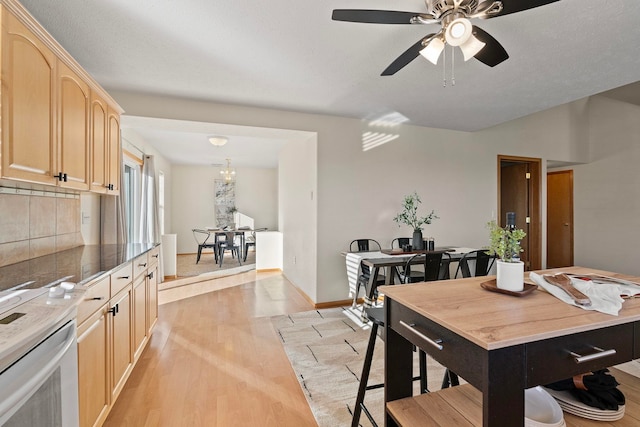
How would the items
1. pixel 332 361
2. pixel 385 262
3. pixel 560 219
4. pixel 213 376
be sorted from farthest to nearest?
pixel 560 219, pixel 385 262, pixel 332 361, pixel 213 376

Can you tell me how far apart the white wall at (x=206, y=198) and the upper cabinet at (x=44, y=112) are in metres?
6.13

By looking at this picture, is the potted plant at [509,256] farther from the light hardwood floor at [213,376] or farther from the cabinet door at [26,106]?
the cabinet door at [26,106]

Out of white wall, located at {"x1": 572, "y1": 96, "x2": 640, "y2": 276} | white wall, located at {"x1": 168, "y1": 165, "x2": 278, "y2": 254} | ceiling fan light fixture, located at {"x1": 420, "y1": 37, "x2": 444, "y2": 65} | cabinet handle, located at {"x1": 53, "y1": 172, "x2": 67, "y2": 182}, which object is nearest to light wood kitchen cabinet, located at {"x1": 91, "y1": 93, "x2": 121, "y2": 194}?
cabinet handle, located at {"x1": 53, "y1": 172, "x2": 67, "y2": 182}

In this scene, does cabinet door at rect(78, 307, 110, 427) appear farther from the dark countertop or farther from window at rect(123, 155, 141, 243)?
window at rect(123, 155, 141, 243)

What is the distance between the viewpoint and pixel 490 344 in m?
0.81

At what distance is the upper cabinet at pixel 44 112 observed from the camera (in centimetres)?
136

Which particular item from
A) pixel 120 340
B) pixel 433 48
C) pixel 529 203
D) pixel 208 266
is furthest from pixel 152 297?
pixel 529 203

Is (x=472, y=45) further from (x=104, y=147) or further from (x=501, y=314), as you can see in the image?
(x=104, y=147)

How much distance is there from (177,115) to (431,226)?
3.60 m

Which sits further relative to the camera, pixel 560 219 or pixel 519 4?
pixel 560 219

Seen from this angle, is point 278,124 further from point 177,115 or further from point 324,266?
point 324,266

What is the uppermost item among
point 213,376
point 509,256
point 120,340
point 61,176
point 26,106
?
point 26,106

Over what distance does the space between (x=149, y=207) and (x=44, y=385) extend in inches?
173

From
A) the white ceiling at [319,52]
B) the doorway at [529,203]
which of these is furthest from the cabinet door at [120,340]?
the doorway at [529,203]
